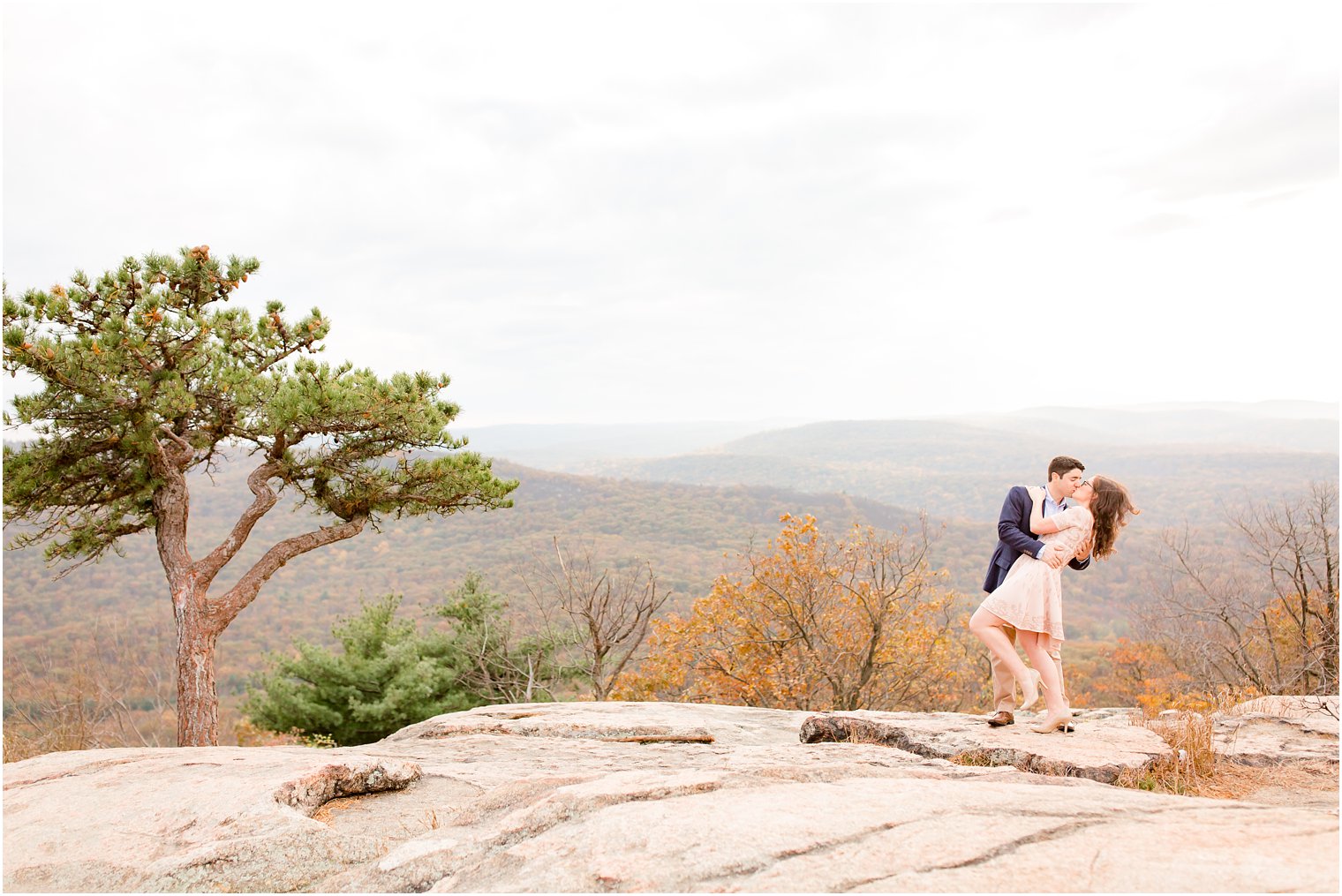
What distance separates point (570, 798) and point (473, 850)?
561mm

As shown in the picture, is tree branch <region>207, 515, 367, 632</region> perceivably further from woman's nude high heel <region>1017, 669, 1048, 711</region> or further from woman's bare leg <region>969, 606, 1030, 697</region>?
woman's nude high heel <region>1017, 669, 1048, 711</region>

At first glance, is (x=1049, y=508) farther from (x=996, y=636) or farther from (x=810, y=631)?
(x=810, y=631)

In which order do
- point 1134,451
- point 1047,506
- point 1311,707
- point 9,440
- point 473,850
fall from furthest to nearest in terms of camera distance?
point 1134,451 → point 9,440 → point 1311,707 → point 1047,506 → point 473,850

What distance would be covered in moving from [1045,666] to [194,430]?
440 inches

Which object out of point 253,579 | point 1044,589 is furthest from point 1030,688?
point 253,579

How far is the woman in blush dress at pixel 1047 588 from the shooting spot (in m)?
6.19

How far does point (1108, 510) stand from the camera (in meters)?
6.28

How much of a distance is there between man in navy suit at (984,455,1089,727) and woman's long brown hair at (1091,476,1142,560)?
17 centimetres

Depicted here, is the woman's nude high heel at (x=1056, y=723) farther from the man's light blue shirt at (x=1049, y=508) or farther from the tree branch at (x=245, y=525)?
the tree branch at (x=245, y=525)

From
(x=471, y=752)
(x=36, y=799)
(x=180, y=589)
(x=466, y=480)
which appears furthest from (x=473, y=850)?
(x=180, y=589)

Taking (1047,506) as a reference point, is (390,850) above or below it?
below

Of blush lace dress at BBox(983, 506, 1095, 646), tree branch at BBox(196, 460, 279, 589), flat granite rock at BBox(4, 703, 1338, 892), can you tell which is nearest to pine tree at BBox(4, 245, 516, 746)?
tree branch at BBox(196, 460, 279, 589)

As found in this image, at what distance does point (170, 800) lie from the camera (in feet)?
16.2

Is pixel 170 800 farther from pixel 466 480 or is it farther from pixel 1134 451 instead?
pixel 1134 451
